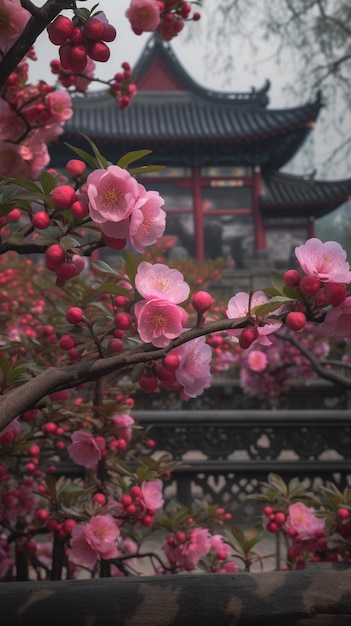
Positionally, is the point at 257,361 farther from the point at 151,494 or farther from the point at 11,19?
the point at 11,19

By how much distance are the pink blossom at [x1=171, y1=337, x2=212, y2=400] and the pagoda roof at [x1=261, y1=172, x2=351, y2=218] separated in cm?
1434

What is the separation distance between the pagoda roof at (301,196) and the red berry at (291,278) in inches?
568

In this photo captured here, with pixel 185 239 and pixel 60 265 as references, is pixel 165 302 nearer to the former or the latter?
pixel 60 265

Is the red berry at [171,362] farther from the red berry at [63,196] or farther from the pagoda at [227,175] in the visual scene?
the pagoda at [227,175]

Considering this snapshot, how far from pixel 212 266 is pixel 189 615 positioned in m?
11.8

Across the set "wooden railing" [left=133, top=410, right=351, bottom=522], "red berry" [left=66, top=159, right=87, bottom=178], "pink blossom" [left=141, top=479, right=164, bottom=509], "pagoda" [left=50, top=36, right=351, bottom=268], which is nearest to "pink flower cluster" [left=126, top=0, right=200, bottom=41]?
"red berry" [left=66, top=159, right=87, bottom=178]

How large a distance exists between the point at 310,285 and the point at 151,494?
1023 millimetres

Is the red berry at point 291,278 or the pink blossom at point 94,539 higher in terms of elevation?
the red berry at point 291,278

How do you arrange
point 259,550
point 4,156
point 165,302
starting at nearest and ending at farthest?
point 165,302 < point 4,156 < point 259,550

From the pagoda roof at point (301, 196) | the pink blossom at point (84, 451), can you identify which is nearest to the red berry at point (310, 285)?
the pink blossom at point (84, 451)

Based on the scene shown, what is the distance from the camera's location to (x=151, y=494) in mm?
1743

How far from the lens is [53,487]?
1.74 metres

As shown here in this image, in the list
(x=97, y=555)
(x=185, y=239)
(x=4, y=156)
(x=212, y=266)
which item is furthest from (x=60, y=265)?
(x=185, y=239)

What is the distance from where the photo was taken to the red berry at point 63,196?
0.96 m
